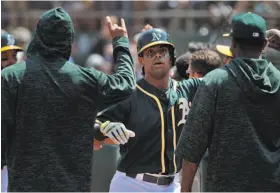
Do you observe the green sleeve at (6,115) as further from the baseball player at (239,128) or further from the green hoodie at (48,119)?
the baseball player at (239,128)

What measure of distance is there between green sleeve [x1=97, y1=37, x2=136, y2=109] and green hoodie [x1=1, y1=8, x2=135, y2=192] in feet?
0.07

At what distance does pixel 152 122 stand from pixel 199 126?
1333 mm

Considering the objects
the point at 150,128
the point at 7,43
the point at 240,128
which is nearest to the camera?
the point at 240,128

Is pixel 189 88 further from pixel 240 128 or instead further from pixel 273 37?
pixel 240 128

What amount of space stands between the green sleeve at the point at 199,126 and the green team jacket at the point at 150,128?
3.94ft

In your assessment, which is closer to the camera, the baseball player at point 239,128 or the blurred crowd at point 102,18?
the baseball player at point 239,128

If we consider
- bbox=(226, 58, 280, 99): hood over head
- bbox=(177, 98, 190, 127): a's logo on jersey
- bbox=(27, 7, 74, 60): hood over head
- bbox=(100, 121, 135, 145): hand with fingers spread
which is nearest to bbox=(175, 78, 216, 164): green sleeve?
bbox=(226, 58, 280, 99): hood over head

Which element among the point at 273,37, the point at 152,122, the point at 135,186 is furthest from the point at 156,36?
the point at 135,186

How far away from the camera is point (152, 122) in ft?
17.6

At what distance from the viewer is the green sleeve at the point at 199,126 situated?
13.2 ft

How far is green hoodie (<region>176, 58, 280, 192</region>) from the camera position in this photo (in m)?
4.02

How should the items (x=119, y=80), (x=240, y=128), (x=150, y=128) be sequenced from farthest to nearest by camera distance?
(x=150, y=128), (x=119, y=80), (x=240, y=128)

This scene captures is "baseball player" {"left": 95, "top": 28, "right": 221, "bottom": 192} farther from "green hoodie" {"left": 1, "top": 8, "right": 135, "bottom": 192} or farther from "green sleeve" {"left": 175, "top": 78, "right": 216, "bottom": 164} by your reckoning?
"green sleeve" {"left": 175, "top": 78, "right": 216, "bottom": 164}

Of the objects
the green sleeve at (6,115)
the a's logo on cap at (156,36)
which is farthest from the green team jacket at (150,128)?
the green sleeve at (6,115)
